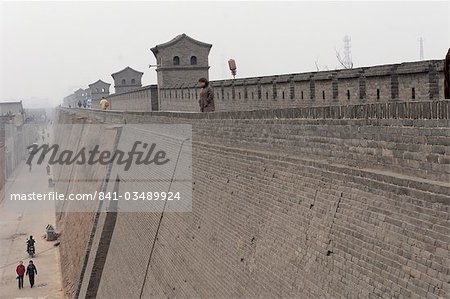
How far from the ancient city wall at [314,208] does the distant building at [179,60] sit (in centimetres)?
1372

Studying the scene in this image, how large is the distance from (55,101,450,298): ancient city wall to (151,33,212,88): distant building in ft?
45.0

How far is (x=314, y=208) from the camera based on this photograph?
5777 millimetres

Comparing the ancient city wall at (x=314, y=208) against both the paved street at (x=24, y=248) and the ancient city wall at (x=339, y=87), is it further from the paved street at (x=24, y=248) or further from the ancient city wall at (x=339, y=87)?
the paved street at (x=24, y=248)

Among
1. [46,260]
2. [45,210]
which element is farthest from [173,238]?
[45,210]

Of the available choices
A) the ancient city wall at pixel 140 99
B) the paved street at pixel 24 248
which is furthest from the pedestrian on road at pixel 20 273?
the ancient city wall at pixel 140 99

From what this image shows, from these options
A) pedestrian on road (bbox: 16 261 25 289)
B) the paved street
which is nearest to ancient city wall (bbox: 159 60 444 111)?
pedestrian on road (bbox: 16 261 25 289)

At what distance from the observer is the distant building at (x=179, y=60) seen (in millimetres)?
24328

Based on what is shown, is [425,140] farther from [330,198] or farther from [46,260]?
[46,260]

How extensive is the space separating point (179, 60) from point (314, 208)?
64.0ft

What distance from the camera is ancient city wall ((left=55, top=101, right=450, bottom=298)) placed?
13.8ft

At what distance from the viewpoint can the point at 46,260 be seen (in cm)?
2166

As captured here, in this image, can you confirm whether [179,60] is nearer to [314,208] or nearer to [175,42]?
[175,42]

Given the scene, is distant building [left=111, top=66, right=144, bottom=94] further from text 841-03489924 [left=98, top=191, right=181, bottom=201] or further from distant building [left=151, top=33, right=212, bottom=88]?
text 841-03489924 [left=98, top=191, right=181, bottom=201]

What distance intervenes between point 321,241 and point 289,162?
1256 millimetres
